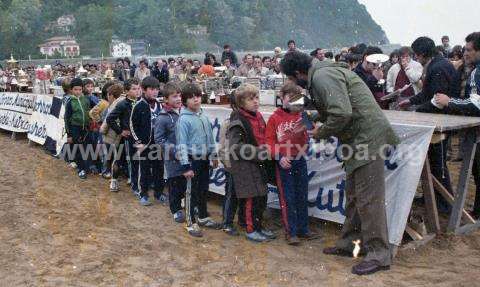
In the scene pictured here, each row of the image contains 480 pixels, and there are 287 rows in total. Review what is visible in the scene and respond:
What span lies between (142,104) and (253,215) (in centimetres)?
248

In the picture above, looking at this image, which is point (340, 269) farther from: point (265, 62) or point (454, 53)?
point (265, 62)

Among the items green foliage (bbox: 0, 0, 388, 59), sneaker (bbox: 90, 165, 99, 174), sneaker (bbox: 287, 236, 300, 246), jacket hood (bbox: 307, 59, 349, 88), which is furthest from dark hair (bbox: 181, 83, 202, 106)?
green foliage (bbox: 0, 0, 388, 59)

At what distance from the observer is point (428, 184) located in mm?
5273

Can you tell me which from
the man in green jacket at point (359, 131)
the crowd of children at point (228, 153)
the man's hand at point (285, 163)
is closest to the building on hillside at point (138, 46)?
the crowd of children at point (228, 153)

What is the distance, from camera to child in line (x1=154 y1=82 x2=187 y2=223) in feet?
20.1

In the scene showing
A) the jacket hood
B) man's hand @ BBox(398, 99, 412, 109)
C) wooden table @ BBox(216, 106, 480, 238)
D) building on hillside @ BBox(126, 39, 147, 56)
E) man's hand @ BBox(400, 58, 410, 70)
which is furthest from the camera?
building on hillside @ BBox(126, 39, 147, 56)

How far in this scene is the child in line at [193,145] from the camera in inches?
227

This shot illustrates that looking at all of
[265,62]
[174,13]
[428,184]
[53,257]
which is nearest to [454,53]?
[265,62]

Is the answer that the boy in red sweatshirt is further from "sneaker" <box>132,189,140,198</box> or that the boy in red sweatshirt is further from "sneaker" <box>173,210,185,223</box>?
"sneaker" <box>132,189,140,198</box>

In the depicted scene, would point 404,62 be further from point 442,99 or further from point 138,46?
point 138,46

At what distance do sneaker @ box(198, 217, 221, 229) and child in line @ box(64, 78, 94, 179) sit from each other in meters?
3.50

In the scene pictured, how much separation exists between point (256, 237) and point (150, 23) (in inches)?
4436

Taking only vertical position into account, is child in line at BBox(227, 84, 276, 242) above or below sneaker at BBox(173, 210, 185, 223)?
above

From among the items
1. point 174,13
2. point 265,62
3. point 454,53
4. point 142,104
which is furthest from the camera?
point 174,13
